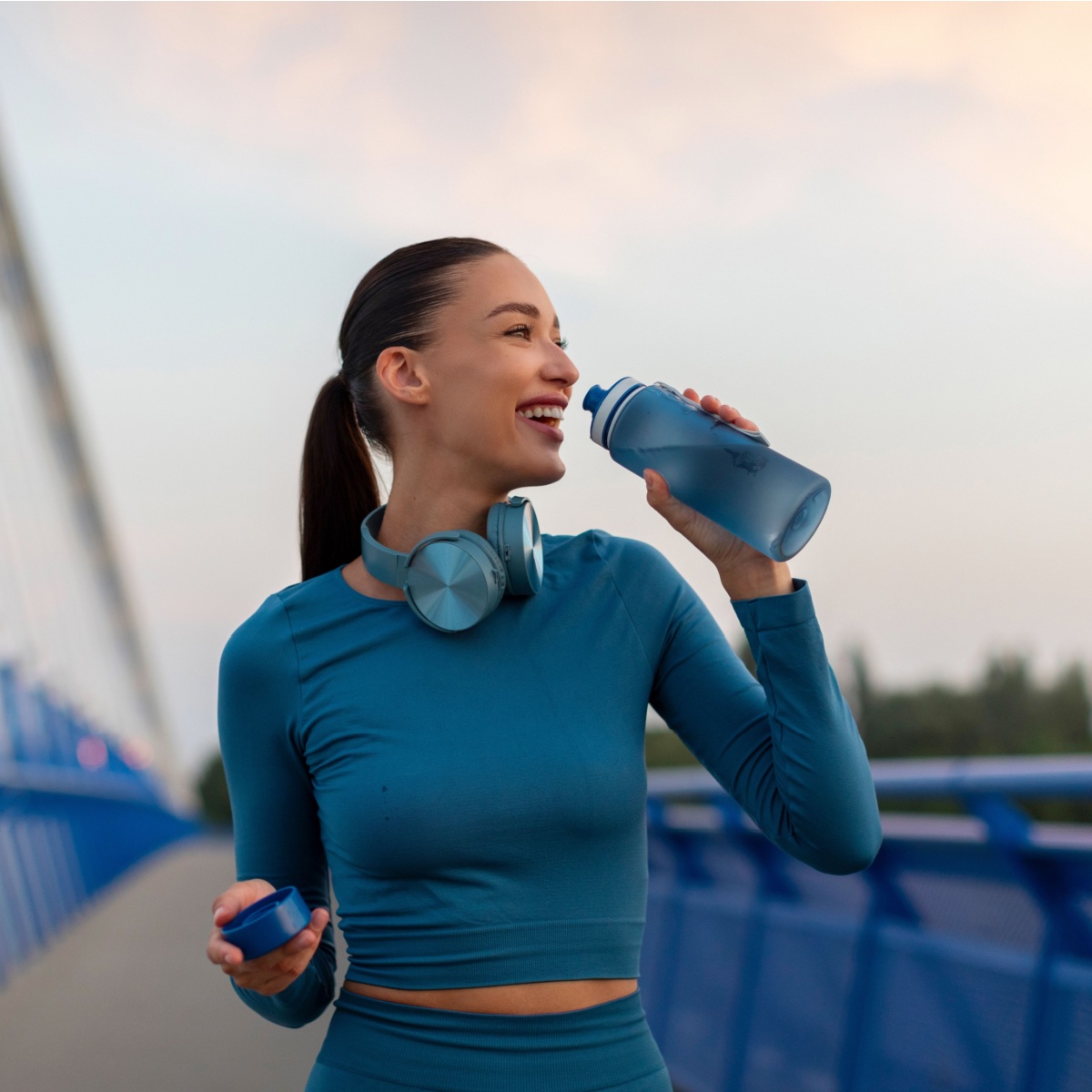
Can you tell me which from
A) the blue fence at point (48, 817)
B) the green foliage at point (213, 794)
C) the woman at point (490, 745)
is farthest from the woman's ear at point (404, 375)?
the green foliage at point (213, 794)

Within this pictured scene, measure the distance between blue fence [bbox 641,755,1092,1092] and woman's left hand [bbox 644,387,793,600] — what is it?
4.77 feet

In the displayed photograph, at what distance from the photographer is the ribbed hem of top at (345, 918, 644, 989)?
164 centimetres

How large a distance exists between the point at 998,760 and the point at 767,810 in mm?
1833

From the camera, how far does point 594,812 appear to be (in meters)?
1.66

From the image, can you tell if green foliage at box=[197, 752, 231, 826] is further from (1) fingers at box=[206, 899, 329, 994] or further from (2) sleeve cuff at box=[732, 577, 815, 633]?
(2) sleeve cuff at box=[732, 577, 815, 633]

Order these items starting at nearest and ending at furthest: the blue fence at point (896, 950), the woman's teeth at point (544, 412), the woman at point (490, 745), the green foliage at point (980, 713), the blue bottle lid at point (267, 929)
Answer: the blue bottle lid at point (267, 929), the woman at point (490, 745), the woman's teeth at point (544, 412), the blue fence at point (896, 950), the green foliage at point (980, 713)

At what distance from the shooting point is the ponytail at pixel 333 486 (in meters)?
2.17

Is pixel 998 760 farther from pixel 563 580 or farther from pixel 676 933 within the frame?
pixel 676 933

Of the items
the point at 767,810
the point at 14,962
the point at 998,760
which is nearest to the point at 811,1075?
the point at 998,760

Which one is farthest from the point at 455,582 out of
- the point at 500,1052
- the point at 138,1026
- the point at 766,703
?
the point at 138,1026

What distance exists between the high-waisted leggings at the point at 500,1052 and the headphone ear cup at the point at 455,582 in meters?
0.47

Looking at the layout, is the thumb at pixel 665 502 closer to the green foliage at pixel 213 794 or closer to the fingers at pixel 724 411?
the fingers at pixel 724 411

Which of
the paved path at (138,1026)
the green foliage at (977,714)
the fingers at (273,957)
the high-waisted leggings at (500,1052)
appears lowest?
the green foliage at (977,714)

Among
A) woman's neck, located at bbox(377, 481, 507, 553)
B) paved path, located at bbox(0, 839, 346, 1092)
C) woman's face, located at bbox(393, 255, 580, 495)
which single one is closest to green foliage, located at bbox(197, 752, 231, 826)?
paved path, located at bbox(0, 839, 346, 1092)
